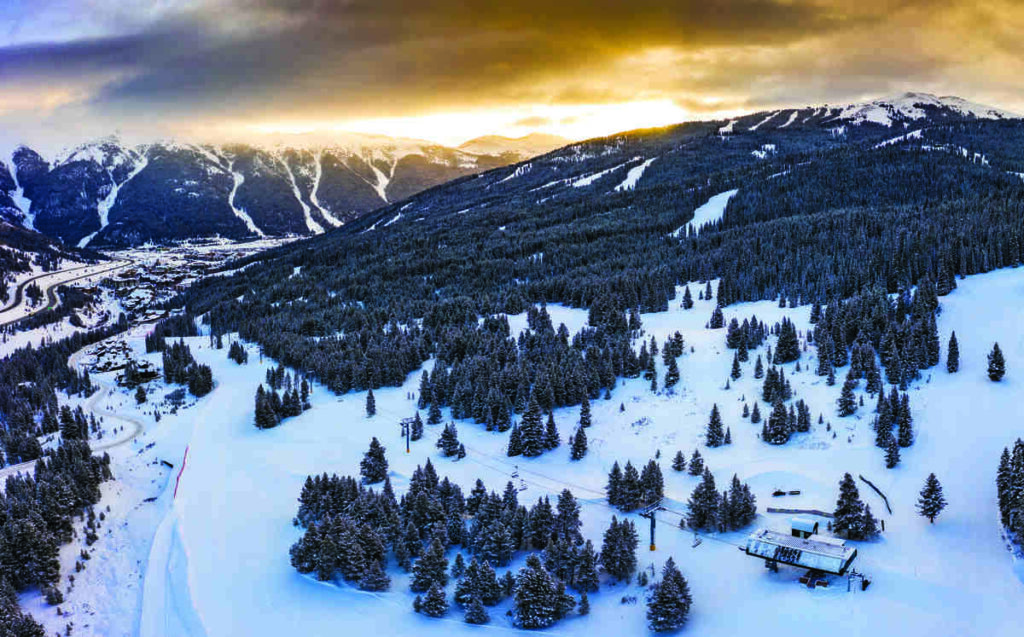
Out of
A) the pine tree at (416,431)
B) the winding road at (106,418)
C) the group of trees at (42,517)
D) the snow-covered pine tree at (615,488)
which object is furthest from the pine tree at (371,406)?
the snow-covered pine tree at (615,488)

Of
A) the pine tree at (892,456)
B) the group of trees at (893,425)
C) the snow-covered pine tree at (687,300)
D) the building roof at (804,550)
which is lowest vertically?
the building roof at (804,550)

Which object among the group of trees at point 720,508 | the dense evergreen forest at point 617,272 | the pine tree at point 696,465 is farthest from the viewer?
the dense evergreen forest at point 617,272

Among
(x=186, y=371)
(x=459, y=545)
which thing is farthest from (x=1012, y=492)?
(x=186, y=371)

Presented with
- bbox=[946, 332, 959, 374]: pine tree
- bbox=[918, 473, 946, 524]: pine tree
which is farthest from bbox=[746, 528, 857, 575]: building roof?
bbox=[946, 332, 959, 374]: pine tree

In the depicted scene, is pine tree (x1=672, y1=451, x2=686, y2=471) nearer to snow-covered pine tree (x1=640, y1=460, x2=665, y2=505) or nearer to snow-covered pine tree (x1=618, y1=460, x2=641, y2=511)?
snow-covered pine tree (x1=640, y1=460, x2=665, y2=505)

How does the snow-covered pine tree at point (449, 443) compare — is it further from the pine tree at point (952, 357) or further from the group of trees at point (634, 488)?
the pine tree at point (952, 357)

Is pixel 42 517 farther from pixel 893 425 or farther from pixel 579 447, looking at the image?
pixel 893 425
